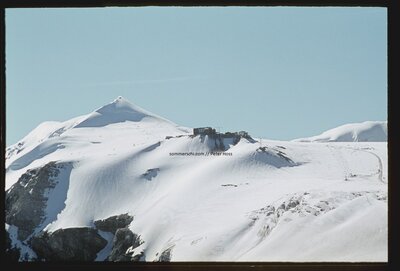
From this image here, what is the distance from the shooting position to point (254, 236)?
3484 centimetres

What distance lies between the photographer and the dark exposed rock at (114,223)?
134 ft

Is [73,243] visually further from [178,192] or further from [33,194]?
[33,194]

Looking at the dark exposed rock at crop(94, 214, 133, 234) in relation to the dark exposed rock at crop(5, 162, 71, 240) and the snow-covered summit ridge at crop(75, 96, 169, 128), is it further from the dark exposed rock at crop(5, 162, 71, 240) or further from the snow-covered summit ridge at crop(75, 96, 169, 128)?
the snow-covered summit ridge at crop(75, 96, 169, 128)

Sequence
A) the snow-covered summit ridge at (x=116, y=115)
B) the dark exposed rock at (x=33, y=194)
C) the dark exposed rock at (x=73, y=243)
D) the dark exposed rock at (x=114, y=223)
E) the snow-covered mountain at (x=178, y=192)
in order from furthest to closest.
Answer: the snow-covered summit ridge at (x=116, y=115) < the dark exposed rock at (x=33, y=194) < the dark exposed rock at (x=114, y=223) < the dark exposed rock at (x=73, y=243) < the snow-covered mountain at (x=178, y=192)

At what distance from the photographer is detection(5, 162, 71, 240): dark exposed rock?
156 ft

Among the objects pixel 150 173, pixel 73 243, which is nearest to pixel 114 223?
pixel 73 243

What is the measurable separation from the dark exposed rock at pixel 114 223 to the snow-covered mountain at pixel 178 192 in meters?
0.13

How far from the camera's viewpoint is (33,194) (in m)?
49.0

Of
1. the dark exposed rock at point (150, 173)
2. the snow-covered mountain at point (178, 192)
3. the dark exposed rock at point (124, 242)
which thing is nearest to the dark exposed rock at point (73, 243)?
the snow-covered mountain at point (178, 192)

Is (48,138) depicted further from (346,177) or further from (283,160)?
(346,177)

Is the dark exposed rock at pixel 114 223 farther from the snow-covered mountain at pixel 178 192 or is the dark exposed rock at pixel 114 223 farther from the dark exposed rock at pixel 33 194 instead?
the dark exposed rock at pixel 33 194

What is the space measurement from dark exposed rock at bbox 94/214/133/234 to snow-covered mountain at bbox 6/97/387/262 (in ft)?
0.42
